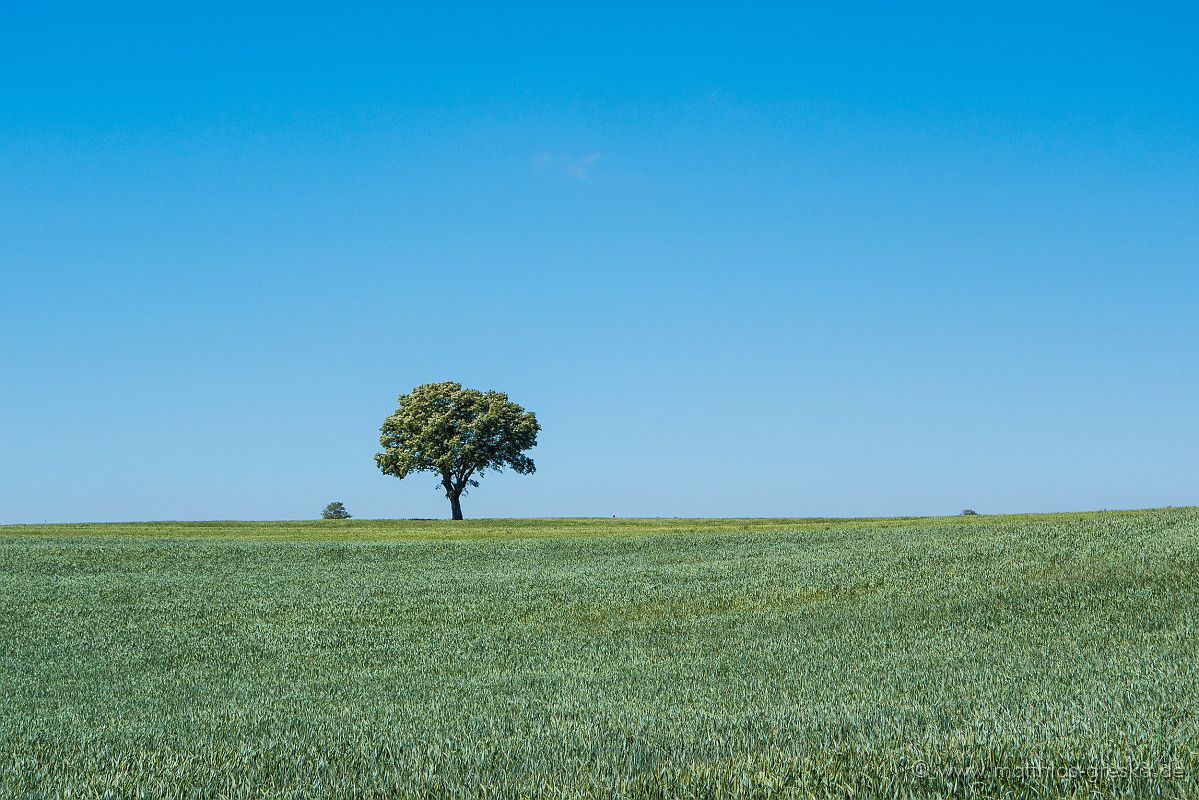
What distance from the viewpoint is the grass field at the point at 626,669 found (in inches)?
260

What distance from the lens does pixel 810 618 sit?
61.4 ft

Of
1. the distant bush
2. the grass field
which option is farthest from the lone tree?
the distant bush

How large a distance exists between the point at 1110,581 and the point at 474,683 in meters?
13.9

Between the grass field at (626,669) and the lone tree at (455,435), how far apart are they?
38229 millimetres

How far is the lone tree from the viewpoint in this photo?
71.3 meters

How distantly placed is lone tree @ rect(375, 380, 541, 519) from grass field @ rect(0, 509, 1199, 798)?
3823 centimetres

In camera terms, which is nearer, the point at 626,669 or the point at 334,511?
the point at 626,669

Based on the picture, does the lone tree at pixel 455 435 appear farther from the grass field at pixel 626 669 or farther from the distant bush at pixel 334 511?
the distant bush at pixel 334 511

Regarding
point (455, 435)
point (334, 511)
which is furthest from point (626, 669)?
point (334, 511)

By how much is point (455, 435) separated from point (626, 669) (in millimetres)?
58796

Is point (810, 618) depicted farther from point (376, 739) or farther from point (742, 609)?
point (376, 739)

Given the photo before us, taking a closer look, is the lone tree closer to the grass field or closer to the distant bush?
the grass field

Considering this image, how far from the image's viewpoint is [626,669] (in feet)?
46.5

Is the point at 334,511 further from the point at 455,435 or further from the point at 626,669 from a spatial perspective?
the point at 626,669
